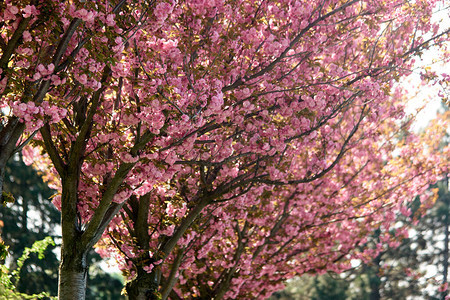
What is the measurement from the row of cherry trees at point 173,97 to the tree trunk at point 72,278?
1 centimetres

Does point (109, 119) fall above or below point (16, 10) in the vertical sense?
above

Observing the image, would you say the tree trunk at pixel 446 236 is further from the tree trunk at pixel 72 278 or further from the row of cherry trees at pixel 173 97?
the tree trunk at pixel 72 278

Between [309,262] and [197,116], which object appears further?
[309,262]

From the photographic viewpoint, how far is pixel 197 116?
546 cm

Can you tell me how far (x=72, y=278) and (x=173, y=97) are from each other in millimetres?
2281

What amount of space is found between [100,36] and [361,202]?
8.21 meters

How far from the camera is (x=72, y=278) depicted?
5.69 m

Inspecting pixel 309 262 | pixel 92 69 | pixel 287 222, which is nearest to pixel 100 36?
pixel 92 69

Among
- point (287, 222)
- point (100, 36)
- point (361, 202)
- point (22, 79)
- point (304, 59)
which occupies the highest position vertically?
point (361, 202)

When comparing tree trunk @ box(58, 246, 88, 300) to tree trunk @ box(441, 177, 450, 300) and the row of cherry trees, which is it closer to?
the row of cherry trees

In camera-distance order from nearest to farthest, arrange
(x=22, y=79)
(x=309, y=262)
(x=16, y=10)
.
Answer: (x=16, y=10) < (x=22, y=79) < (x=309, y=262)

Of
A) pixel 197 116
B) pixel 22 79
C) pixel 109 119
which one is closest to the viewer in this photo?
pixel 22 79

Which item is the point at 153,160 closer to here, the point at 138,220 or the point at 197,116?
the point at 197,116

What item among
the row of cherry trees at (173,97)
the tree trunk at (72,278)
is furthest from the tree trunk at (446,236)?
the tree trunk at (72,278)
